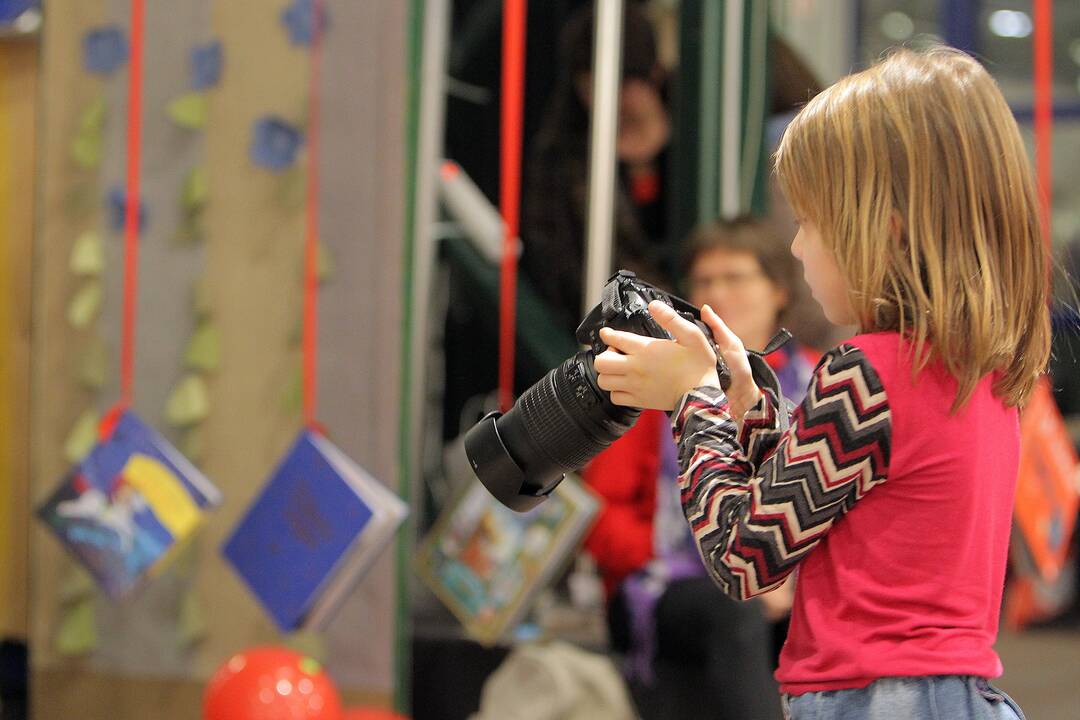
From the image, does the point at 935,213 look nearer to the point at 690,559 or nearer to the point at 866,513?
the point at 866,513

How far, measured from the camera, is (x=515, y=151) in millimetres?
1968

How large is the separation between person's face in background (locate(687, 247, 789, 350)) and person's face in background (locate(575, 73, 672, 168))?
0.39 meters

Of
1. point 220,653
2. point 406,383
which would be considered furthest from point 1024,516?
point 220,653

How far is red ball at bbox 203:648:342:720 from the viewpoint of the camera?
1.58 meters

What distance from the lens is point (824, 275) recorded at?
92cm

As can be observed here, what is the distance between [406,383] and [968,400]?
113cm

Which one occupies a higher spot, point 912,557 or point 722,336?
point 722,336

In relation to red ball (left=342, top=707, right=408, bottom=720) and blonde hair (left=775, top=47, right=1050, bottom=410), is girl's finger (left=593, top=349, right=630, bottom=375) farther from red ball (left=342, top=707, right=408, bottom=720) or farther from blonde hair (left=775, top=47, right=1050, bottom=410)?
red ball (left=342, top=707, right=408, bottom=720)

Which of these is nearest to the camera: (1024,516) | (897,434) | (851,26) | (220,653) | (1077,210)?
(897,434)

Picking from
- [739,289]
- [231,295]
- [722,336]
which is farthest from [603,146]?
[722,336]

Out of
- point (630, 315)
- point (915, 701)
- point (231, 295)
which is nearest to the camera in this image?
point (915, 701)

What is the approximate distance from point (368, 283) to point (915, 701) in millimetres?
1225

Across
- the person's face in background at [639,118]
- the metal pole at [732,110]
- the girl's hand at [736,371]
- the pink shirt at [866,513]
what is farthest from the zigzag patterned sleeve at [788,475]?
the person's face in background at [639,118]

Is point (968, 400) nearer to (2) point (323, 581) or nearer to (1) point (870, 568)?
(1) point (870, 568)
